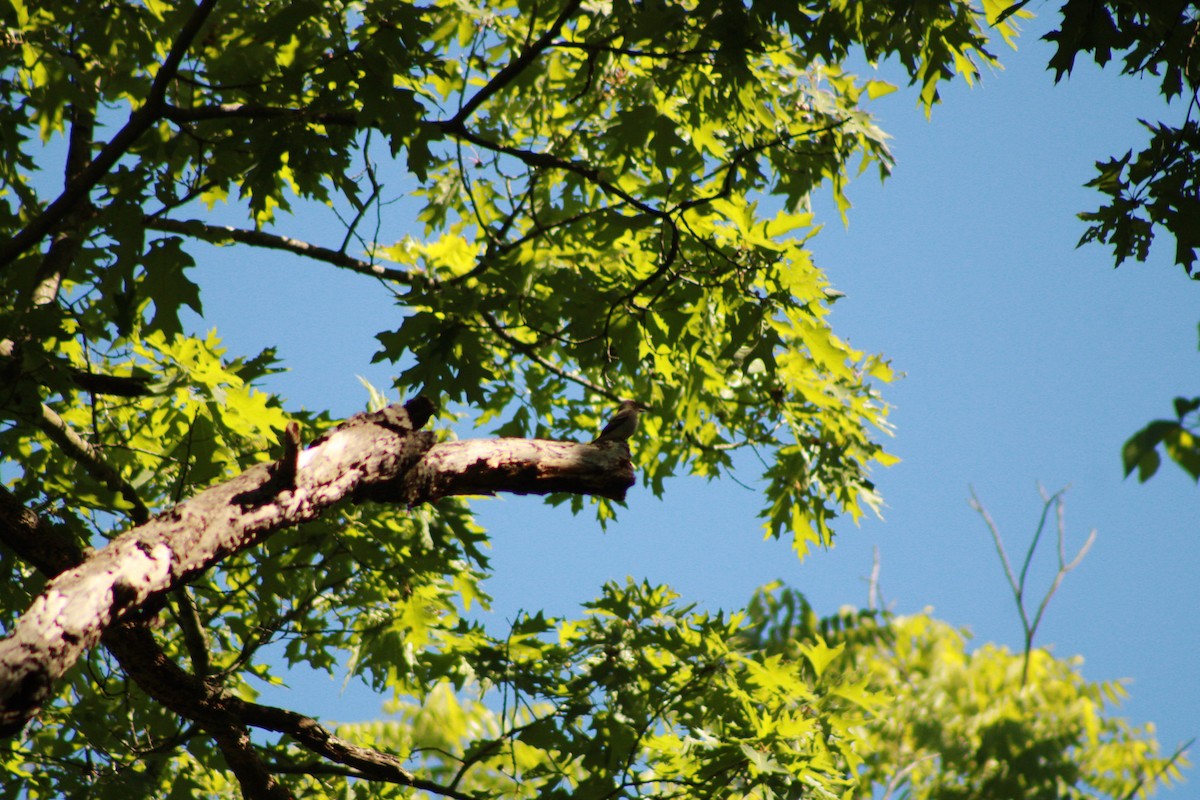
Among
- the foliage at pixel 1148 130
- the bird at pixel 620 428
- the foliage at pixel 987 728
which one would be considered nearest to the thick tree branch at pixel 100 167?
the bird at pixel 620 428

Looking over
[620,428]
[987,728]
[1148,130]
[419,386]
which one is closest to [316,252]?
[419,386]

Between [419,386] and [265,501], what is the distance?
5.03 ft

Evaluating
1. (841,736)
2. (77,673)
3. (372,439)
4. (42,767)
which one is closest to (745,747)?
(841,736)

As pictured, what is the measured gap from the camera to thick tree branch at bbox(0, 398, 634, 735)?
1820 mm

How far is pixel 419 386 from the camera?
3.92 meters

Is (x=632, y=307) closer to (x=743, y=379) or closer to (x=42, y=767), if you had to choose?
(x=743, y=379)

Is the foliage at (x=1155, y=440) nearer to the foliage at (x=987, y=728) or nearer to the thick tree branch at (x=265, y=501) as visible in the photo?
the thick tree branch at (x=265, y=501)

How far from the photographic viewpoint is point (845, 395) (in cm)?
548

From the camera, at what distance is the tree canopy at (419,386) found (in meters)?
2.91

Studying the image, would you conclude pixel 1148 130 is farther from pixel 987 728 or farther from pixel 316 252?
pixel 987 728

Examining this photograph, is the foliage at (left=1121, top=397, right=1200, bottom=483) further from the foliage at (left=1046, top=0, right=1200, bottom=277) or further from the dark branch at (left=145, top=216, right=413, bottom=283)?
the dark branch at (left=145, top=216, right=413, bottom=283)

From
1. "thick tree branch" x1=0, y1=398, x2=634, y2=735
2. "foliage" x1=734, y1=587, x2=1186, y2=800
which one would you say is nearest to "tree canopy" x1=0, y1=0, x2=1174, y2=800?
"thick tree branch" x1=0, y1=398, x2=634, y2=735

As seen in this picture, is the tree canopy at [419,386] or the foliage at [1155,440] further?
the tree canopy at [419,386]

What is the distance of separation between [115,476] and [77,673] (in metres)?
1.84
